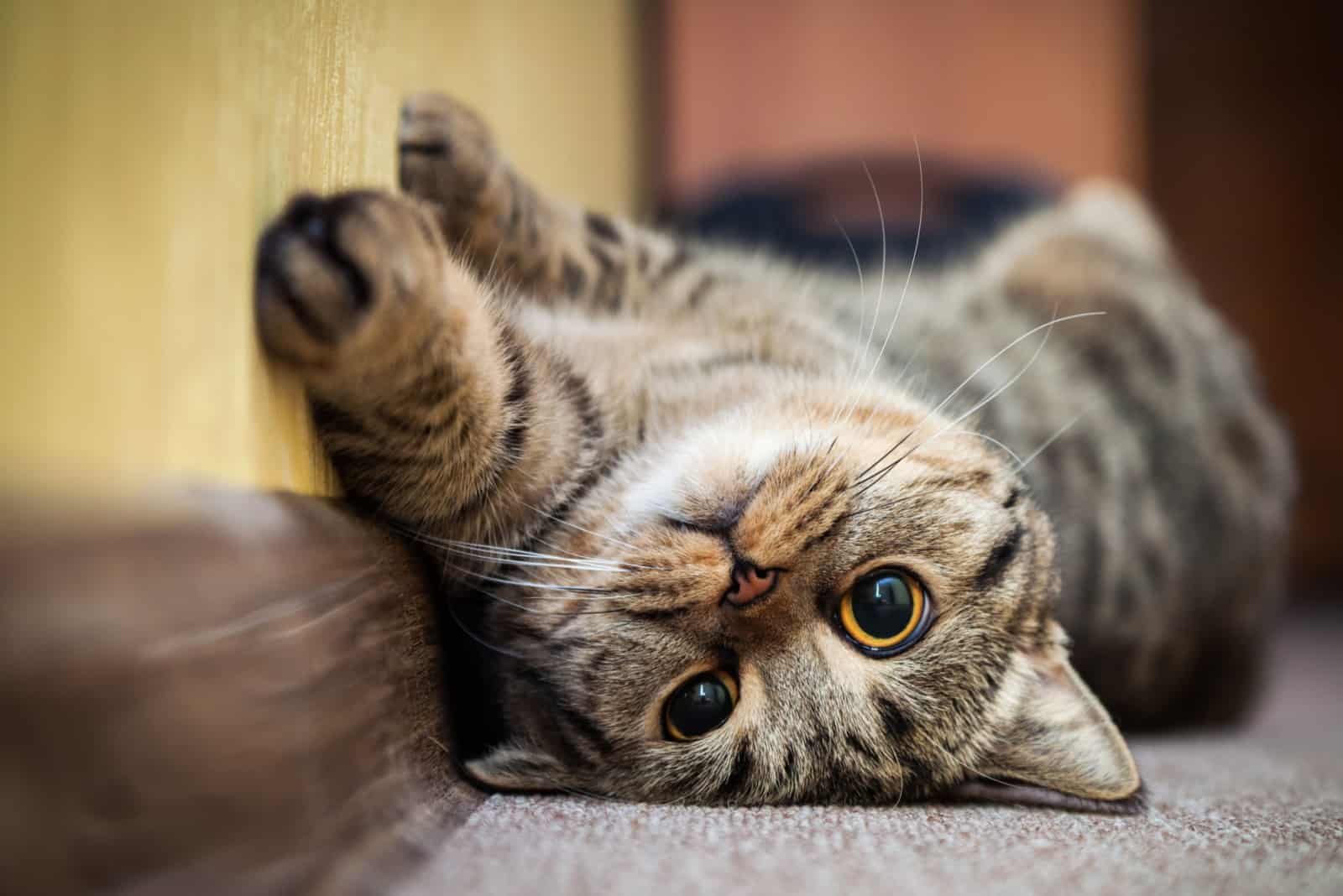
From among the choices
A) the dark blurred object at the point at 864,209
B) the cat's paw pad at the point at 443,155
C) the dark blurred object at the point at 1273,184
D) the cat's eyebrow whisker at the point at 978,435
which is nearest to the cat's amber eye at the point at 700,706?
the cat's eyebrow whisker at the point at 978,435

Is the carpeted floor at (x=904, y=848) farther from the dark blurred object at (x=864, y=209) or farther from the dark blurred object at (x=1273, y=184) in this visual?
the dark blurred object at (x=1273, y=184)

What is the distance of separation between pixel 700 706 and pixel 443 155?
62cm

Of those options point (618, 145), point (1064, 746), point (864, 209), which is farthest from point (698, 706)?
point (618, 145)

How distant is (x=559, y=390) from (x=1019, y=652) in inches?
20.8

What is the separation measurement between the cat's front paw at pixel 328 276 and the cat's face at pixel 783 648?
31 cm

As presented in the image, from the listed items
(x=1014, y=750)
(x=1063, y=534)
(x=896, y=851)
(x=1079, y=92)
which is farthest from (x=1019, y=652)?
(x=1079, y=92)

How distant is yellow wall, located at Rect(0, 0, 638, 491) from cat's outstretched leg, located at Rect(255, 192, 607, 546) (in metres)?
0.03

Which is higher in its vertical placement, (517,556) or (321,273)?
(321,273)

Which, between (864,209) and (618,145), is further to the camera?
(618,145)

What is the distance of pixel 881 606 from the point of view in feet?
3.14

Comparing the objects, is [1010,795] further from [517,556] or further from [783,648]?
[517,556]

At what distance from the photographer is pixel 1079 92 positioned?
282cm

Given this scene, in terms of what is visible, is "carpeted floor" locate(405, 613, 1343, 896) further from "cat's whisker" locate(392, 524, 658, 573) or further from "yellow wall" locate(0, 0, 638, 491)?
"yellow wall" locate(0, 0, 638, 491)

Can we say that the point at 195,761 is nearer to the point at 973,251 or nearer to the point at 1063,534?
the point at 1063,534
